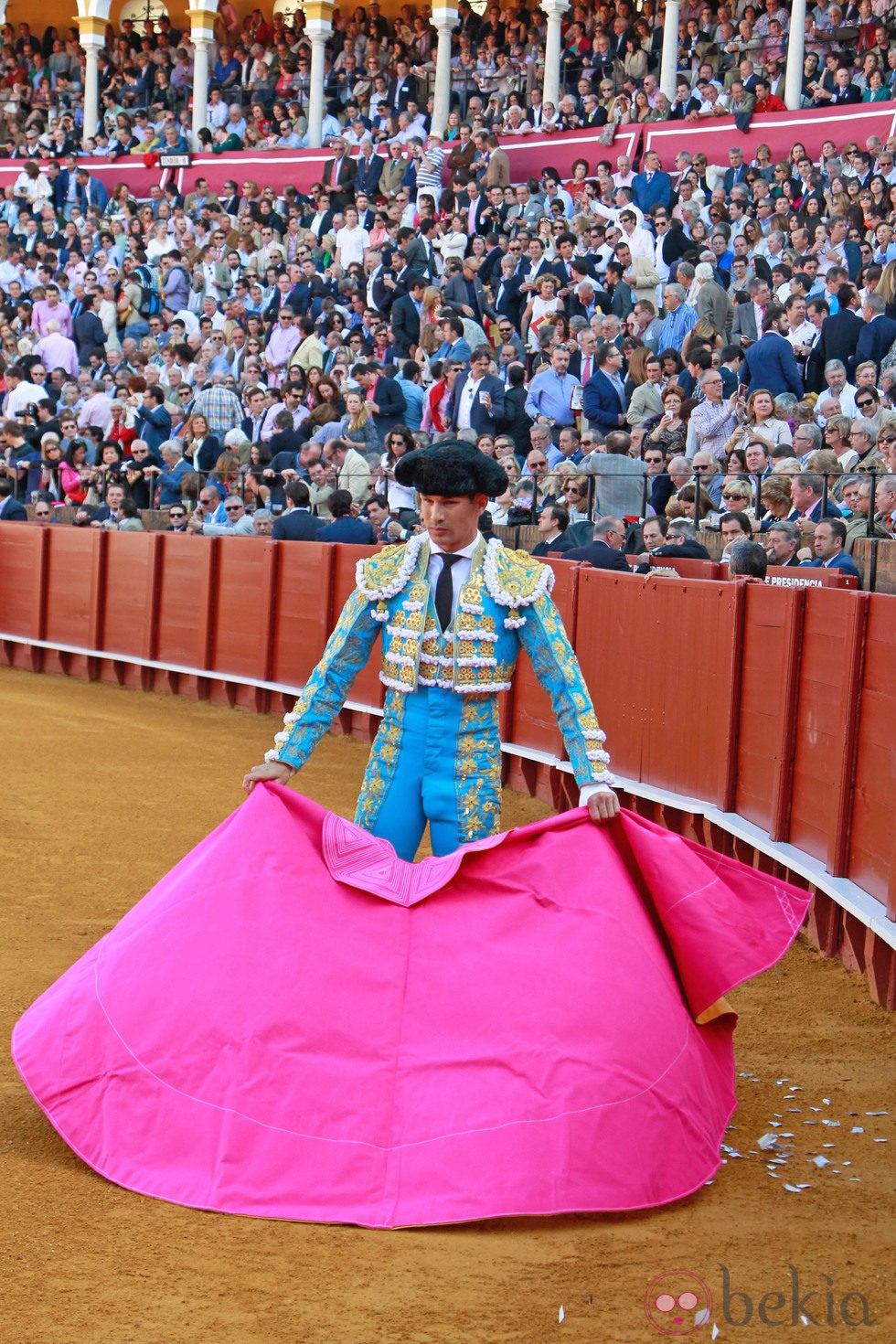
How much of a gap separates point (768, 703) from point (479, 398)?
16.1ft

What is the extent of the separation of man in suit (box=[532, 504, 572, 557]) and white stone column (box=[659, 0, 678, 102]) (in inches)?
384

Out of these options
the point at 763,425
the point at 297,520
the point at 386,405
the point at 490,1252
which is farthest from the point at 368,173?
the point at 490,1252

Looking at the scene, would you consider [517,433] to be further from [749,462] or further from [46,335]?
[46,335]

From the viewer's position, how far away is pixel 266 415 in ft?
37.9

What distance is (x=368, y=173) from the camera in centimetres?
1633

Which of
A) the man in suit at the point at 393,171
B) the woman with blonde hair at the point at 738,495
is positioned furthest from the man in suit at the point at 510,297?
the woman with blonde hair at the point at 738,495

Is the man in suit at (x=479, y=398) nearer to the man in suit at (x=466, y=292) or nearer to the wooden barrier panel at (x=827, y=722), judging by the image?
the man in suit at (x=466, y=292)

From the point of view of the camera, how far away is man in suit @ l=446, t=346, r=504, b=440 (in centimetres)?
988

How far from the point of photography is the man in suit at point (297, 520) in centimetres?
982

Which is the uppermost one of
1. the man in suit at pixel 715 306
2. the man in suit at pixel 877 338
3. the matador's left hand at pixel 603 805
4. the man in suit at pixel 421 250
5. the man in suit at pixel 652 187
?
the man in suit at pixel 652 187

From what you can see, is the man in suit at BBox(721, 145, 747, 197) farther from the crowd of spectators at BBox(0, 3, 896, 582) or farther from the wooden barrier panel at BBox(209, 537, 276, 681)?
the wooden barrier panel at BBox(209, 537, 276, 681)

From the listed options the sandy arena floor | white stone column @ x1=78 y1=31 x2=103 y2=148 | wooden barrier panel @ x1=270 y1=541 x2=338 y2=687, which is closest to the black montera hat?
the sandy arena floor

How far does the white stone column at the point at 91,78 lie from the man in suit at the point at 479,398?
15269mm

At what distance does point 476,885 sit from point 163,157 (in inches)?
746
